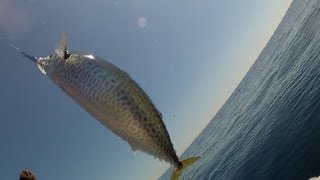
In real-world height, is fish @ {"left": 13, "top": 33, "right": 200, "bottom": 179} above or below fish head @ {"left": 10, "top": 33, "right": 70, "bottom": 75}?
below

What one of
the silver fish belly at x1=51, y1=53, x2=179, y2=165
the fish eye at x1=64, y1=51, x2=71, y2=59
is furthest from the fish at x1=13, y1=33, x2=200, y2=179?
the fish eye at x1=64, y1=51, x2=71, y2=59

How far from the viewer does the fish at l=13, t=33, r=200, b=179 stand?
3.62m

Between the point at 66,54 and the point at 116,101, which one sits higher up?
the point at 66,54

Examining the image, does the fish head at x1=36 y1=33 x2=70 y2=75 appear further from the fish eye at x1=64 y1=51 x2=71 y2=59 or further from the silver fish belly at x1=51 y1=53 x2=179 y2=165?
the silver fish belly at x1=51 y1=53 x2=179 y2=165

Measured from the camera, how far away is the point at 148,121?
3.75m

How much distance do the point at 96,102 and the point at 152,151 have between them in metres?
0.85

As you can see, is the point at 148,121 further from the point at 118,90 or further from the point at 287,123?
the point at 287,123

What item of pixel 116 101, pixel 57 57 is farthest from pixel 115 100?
pixel 57 57

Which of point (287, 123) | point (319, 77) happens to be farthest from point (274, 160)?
point (319, 77)

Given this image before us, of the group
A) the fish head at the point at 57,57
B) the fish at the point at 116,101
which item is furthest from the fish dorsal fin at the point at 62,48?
the fish at the point at 116,101

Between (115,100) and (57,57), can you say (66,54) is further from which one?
(115,100)

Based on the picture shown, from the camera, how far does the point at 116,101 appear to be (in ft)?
11.8

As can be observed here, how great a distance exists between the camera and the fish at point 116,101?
3617 mm

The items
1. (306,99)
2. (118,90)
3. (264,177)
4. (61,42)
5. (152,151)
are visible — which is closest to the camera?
(118,90)
